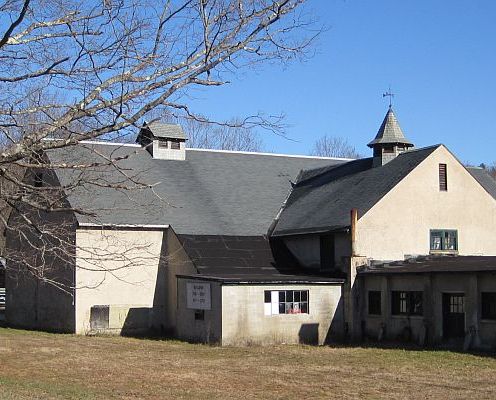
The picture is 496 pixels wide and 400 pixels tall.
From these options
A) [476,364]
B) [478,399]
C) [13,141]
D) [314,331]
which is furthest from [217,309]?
[13,141]

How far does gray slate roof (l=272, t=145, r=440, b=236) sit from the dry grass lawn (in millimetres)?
6846

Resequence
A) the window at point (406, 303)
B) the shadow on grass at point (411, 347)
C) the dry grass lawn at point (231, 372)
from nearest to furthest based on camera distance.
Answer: the dry grass lawn at point (231, 372) → the shadow on grass at point (411, 347) → the window at point (406, 303)

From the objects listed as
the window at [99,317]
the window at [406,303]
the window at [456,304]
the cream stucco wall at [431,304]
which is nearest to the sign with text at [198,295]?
the window at [99,317]

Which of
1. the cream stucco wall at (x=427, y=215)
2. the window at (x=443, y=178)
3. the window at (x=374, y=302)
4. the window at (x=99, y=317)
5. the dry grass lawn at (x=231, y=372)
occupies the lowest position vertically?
the dry grass lawn at (x=231, y=372)

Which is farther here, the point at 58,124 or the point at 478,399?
the point at 478,399

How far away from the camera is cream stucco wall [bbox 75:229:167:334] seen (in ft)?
109

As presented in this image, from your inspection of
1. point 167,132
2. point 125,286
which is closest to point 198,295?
point 125,286

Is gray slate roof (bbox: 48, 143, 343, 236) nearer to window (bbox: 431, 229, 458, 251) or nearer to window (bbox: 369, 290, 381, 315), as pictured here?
window (bbox: 369, 290, 381, 315)

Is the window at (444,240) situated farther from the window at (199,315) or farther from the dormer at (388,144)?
the window at (199,315)

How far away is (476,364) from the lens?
22375 millimetres

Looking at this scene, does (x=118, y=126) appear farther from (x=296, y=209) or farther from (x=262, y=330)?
(x=296, y=209)

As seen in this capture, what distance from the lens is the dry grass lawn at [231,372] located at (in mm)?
16797

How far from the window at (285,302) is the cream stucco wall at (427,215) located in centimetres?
311

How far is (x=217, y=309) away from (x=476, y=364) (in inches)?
409
